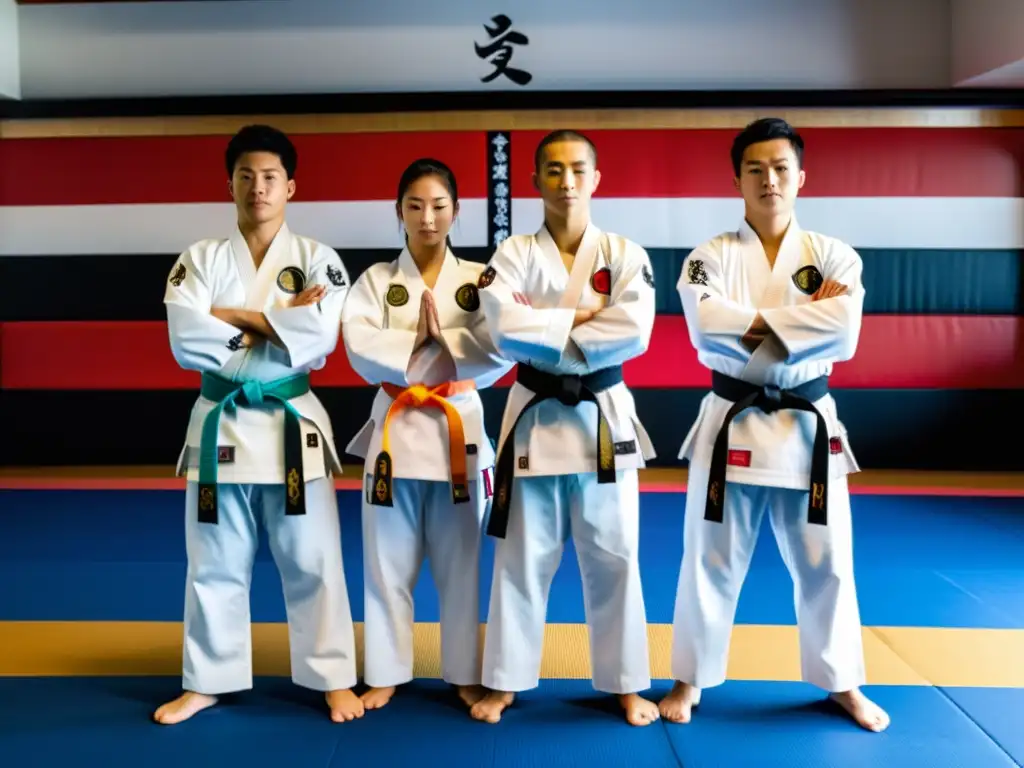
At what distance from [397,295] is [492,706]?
4.28 ft

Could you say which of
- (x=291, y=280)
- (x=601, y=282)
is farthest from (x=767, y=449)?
(x=291, y=280)

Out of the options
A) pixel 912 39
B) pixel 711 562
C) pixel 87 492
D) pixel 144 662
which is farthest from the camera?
pixel 912 39

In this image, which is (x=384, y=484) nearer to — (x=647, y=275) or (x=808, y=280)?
(x=647, y=275)

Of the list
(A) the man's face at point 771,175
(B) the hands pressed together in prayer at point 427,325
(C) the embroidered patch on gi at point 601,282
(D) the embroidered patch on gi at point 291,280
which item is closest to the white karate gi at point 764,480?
(A) the man's face at point 771,175

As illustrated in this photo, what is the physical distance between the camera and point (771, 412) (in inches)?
101

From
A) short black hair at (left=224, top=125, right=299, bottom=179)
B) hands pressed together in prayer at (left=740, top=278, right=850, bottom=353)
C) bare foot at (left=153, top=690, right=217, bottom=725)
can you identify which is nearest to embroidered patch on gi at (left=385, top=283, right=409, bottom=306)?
short black hair at (left=224, top=125, right=299, bottom=179)

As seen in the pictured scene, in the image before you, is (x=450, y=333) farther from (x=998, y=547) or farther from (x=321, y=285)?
(x=998, y=547)

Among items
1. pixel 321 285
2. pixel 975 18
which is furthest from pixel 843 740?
pixel 975 18

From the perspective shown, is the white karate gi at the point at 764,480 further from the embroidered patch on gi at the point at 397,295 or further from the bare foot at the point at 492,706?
the embroidered patch on gi at the point at 397,295

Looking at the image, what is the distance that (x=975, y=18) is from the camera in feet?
18.9

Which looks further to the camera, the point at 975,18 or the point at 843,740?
the point at 975,18

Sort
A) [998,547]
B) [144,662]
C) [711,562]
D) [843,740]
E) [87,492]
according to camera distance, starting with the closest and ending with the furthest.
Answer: [843,740], [711,562], [144,662], [998,547], [87,492]

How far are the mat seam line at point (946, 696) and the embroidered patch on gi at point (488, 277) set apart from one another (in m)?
1.94

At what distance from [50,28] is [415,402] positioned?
5.51 meters
